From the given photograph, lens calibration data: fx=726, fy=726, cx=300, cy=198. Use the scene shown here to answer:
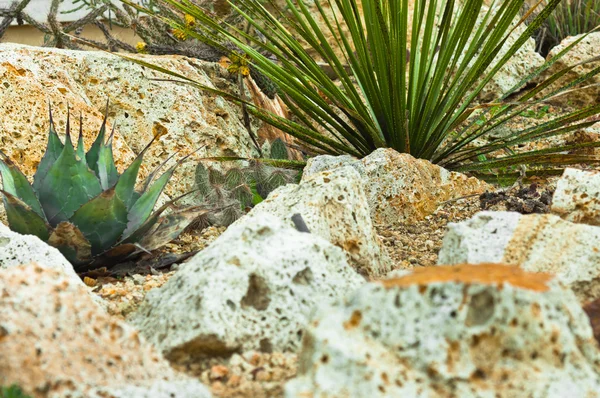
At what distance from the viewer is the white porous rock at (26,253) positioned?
2350mm

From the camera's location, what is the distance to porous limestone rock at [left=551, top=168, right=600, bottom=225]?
2582mm

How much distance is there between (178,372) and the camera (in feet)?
5.12

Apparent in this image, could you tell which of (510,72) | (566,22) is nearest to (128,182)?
(510,72)

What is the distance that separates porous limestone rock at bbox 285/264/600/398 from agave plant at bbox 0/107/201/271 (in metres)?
1.56

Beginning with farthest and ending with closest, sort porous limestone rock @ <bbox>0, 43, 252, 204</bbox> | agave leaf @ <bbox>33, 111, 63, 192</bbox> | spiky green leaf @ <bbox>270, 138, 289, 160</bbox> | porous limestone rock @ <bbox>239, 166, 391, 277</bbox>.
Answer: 1. spiky green leaf @ <bbox>270, 138, 289, 160</bbox>
2. porous limestone rock @ <bbox>0, 43, 252, 204</bbox>
3. agave leaf @ <bbox>33, 111, 63, 192</bbox>
4. porous limestone rock @ <bbox>239, 166, 391, 277</bbox>

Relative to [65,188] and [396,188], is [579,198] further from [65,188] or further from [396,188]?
[65,188]

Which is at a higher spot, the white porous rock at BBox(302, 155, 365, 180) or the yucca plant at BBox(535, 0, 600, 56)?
the yucca plant at BBox(535, 0, 600, 56)

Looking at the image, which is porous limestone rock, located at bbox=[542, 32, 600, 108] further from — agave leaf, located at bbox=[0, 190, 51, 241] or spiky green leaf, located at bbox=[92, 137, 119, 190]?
agave leaf, located at bbox=[0, 190, 51, 241]

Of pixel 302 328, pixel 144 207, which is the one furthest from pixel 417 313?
pixel 144 207

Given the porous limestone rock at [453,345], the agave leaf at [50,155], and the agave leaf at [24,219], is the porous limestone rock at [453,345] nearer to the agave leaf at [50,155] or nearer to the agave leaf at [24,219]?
the agave leaf at [24,219]

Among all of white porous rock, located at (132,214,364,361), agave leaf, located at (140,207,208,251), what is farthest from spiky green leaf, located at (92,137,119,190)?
white porous rock, located at (132,214,364,361)

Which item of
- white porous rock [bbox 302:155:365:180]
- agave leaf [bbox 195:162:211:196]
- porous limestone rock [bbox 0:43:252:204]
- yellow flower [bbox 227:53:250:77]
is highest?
yellow flower [bbox 227:53:250:77]

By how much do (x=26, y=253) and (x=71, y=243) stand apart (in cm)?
28

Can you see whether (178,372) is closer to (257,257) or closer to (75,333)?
(75,333)
